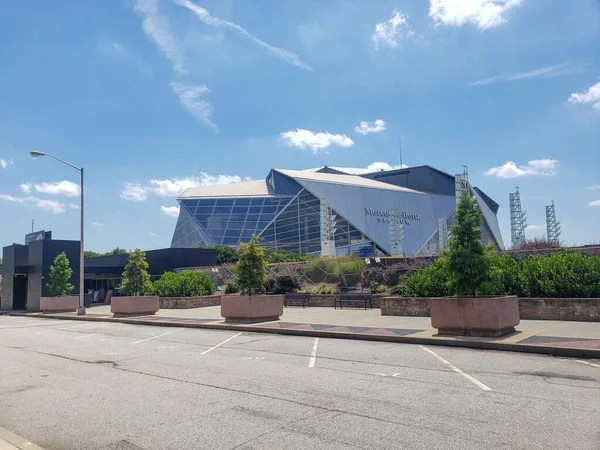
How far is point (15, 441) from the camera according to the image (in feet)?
19.0

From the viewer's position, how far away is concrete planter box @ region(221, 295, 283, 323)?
18.3m

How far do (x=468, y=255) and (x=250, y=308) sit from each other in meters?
8.30

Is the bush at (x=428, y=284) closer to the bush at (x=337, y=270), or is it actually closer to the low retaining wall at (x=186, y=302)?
the bush at (x=337, y=270)

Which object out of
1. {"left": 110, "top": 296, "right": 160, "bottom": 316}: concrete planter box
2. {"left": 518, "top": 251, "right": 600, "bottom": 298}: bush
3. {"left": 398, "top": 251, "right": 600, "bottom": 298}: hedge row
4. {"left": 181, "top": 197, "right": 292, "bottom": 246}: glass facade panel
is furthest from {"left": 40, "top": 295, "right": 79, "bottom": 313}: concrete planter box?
{"left": 181, "top": 197, "right": 292, "bottom": 246}: glass facade panel

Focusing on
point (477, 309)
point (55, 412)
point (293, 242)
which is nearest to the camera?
point (55, 412)

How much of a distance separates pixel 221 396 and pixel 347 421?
2315 millimetres

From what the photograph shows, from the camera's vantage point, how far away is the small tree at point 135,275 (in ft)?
83.7

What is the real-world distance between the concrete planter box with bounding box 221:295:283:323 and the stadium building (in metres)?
46.6

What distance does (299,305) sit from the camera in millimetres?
27188

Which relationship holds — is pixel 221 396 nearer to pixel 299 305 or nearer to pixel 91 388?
pixel 91 388

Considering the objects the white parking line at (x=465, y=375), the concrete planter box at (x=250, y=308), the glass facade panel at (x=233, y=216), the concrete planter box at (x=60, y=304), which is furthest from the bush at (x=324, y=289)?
the glass facade panel at (x=233, y=216)

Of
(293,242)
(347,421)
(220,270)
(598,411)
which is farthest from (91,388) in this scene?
(293,242)

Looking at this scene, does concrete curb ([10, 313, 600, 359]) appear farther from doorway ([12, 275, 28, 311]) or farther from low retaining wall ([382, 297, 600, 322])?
doorway ([12, 275, 28, 311])

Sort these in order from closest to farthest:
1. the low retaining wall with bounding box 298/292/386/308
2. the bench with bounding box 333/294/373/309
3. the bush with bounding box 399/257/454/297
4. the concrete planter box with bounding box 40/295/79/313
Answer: the bush with bounding box 399/257/454/297 → the bench with bounding box 333/294/373/309 → the low retaining wall with bounding box 298/292/386/308 → the concrete planter box with bounding box 40/295/79/313
